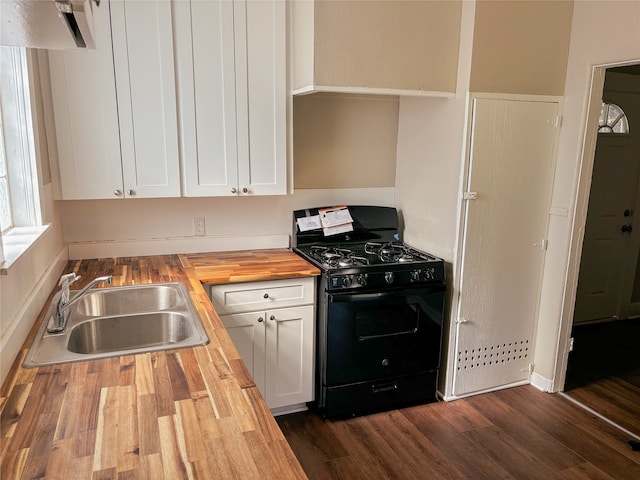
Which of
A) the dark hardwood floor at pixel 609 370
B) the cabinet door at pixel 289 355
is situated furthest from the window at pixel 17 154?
the dark hardwood floor at pixel 609 370

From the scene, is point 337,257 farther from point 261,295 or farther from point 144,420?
point 144,420

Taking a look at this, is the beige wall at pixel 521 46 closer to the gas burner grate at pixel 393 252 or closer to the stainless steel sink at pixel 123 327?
the gas burner grate at pixel 393 252

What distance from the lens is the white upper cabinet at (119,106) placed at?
2.37m

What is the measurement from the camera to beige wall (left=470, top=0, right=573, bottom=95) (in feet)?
8.91

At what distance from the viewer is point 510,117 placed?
9.38 ft

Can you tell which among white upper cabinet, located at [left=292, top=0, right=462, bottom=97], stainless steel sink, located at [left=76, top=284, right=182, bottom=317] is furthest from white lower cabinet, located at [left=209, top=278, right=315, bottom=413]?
white upper cabinet, located at [left=292, top=0, right=462, bottom=97]

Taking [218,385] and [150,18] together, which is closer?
[218,385]

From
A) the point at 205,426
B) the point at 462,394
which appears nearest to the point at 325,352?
the point at 462,394

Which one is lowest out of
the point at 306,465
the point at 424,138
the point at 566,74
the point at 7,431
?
the point at 306,465

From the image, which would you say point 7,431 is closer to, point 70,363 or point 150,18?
point 70,363

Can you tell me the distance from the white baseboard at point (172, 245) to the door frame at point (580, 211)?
183 centimetres

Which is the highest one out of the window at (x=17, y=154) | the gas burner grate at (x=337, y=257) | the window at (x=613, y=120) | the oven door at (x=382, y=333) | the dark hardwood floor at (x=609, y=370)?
the window at (x=613, y=120)

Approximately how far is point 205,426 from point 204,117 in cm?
184

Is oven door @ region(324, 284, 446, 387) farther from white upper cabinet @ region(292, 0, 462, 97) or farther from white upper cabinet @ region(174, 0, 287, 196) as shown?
white upper cabinet @ region(292, 0, 462, 97)
